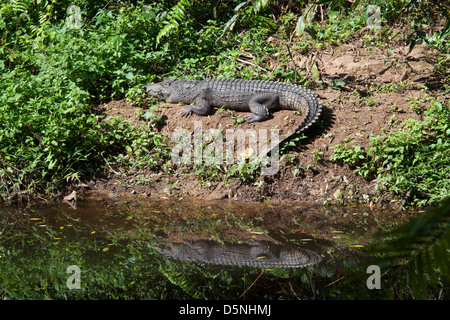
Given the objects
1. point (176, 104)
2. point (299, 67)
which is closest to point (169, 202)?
point (176, 104)

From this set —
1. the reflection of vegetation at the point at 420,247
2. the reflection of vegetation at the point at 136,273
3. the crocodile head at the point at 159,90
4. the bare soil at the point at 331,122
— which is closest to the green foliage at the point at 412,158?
the bare soil at the point at 331,122

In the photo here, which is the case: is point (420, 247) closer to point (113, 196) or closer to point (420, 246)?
point (420, 246)

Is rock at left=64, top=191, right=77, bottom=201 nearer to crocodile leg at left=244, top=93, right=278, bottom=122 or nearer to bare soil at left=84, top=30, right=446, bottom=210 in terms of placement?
bare soil at left=84, top=30, right=446, bottom=210

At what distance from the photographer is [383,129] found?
573 centimetres

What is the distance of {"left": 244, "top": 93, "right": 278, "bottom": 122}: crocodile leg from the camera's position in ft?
20.4

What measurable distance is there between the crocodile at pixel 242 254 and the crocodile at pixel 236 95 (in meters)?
2.49

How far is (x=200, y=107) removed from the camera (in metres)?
6.38

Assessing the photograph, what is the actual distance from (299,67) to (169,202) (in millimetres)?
3222

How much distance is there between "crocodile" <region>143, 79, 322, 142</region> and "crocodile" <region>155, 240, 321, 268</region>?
8.16ft

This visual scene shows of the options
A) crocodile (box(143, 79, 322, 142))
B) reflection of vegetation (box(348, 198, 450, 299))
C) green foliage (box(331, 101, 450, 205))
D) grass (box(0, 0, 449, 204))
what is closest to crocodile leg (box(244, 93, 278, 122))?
crocodile (box(143, 79, 322, 142))

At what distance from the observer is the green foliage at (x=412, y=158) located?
5.08m

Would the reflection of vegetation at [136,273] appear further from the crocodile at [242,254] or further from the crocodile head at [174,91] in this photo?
the crocodile head at [174,91]
